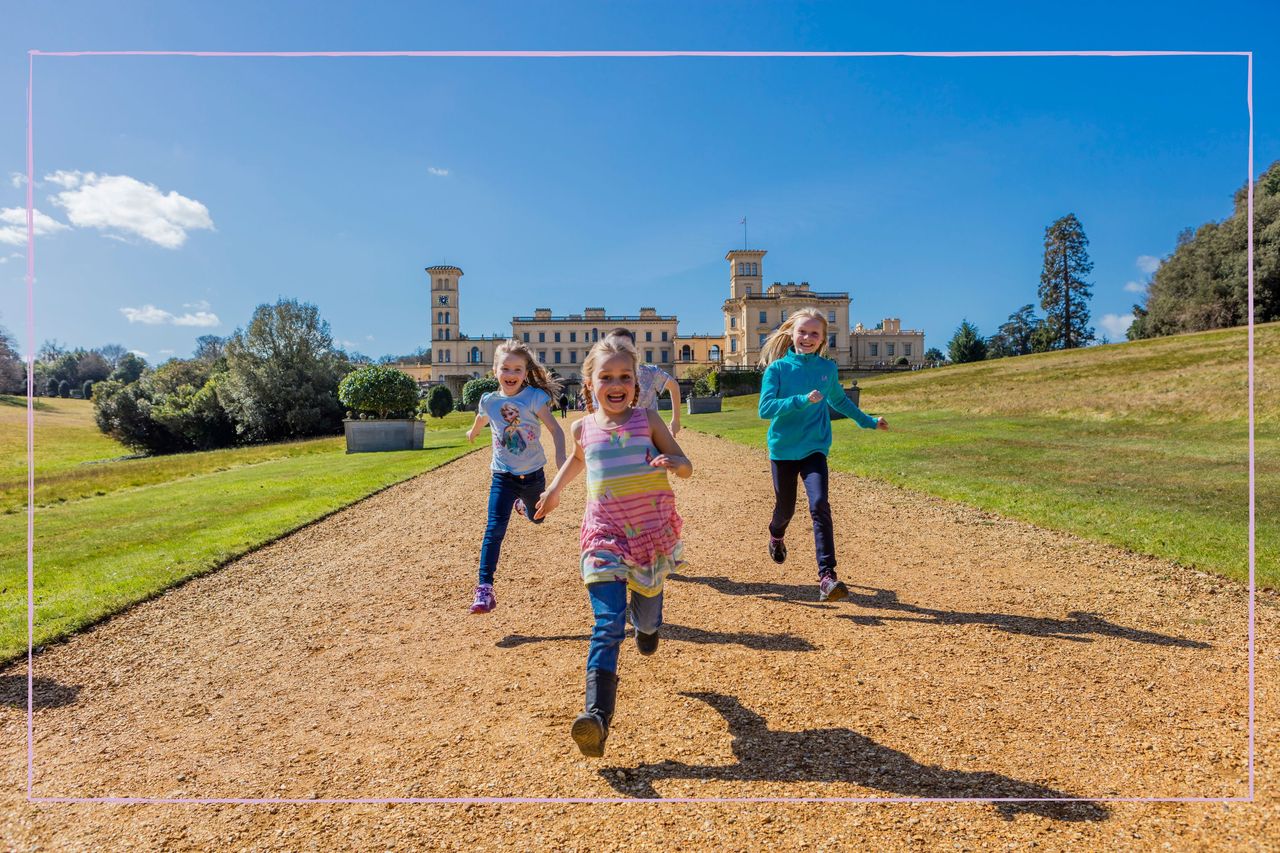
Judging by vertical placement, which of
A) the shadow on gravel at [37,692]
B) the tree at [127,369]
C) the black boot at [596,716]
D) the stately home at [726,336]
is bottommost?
the shadow on gravel at [37,692]

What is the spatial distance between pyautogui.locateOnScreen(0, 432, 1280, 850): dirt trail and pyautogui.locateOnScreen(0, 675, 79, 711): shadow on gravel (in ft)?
0.06

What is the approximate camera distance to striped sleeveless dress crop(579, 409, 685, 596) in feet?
10.4

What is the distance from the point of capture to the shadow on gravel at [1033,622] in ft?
13.8

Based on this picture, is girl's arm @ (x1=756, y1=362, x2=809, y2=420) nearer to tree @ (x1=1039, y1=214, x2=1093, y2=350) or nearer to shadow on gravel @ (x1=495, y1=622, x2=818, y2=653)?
shadow on gravel @ (x1=495, y1=622, x2=818, y2=653)

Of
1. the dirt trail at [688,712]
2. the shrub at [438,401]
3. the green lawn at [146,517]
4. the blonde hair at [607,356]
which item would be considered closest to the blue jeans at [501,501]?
the dirt trail at [688,712]

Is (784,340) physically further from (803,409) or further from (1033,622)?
(1033,622)

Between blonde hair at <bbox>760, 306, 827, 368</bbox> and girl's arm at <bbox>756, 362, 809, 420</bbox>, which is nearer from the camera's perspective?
girl's arm at <bbox>756, 362, 809, 420</bbox>

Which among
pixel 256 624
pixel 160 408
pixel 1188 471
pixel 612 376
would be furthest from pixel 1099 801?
pixel 160 408

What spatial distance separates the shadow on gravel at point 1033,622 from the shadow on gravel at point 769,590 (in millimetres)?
343

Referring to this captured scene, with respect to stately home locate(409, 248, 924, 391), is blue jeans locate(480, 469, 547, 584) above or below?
below

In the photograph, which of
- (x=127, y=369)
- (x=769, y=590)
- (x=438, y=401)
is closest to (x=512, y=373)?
(x=769, y=590)

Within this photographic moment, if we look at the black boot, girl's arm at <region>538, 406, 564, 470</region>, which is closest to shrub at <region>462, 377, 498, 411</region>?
girl's arm at <region>538, 406, 564, 470</region>

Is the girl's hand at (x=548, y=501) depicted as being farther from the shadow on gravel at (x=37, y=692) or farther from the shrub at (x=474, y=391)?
the shrub at (x=474, y=391)

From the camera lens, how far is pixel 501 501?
16.9ft
